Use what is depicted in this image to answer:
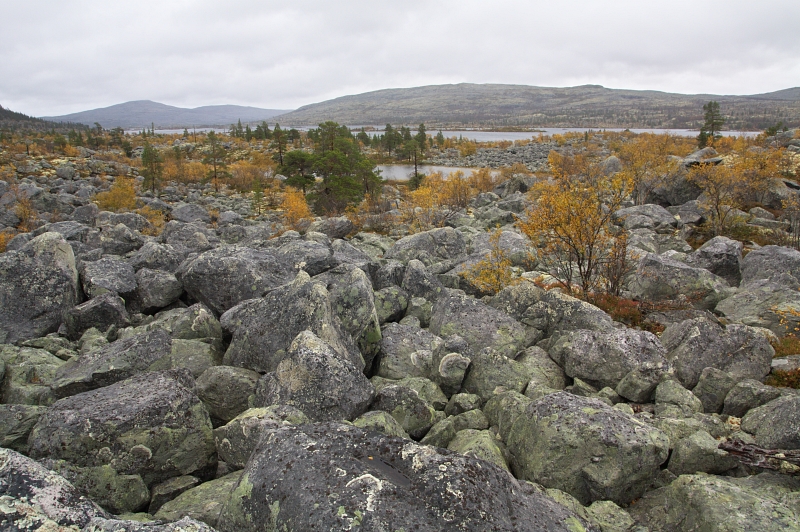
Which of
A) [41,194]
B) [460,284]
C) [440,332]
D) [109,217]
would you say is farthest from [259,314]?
[41,194]

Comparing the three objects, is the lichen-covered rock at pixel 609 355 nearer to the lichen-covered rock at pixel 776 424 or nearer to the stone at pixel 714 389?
the stone at pixel 714 389

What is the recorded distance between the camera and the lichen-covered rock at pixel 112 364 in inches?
266

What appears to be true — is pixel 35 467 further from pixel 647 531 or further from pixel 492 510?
pixel 647 531

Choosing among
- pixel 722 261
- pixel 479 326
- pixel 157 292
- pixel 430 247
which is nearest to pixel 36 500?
pixel 479 326

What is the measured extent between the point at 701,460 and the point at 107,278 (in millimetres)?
13518

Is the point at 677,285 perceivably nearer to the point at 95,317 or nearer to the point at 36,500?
the point at 36,500

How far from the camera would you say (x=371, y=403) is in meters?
6.34

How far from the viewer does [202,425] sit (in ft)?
18.2

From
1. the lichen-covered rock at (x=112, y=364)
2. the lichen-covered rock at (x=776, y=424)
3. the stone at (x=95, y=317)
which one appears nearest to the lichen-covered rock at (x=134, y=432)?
the lichen-covered rock at (x=112, y=364)

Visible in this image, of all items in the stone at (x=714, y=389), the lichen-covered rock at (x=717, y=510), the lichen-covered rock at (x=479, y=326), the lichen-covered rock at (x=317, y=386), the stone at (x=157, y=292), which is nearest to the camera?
the lichen-covered rock at (x=717, y=510)

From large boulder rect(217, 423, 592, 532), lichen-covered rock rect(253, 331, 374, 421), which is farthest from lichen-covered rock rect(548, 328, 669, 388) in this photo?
large boulder rect(217, 423, 592, 532)

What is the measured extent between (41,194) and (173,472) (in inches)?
1537

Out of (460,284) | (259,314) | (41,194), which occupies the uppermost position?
(41,194)

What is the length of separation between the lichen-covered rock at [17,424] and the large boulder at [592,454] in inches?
248
